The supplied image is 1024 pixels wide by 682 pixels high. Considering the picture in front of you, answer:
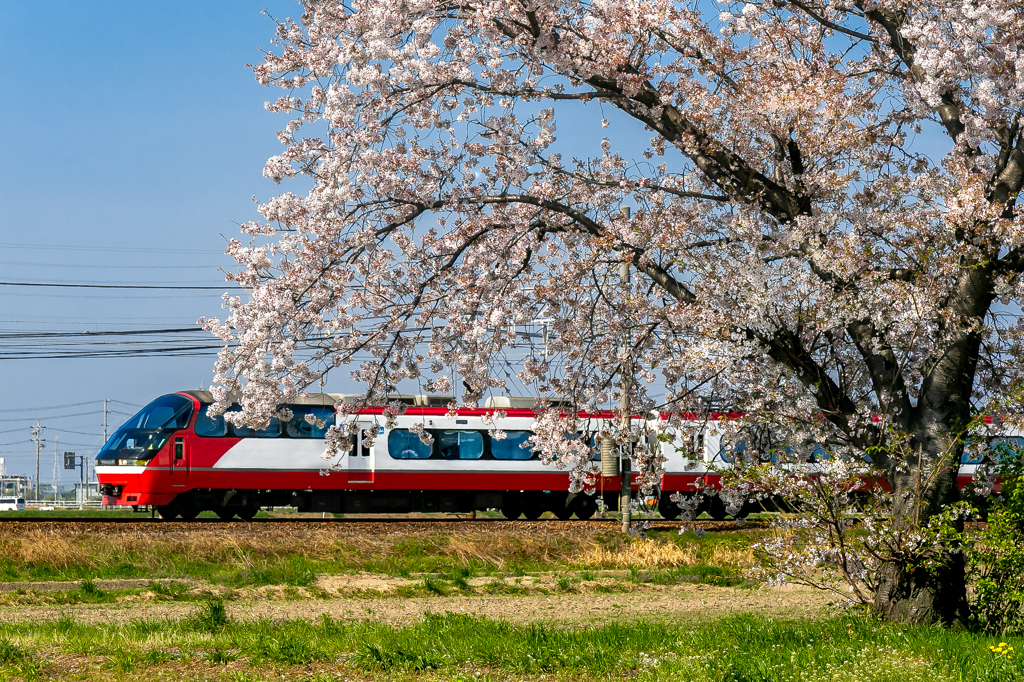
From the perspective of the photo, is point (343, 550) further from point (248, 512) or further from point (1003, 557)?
point (1003, 557)

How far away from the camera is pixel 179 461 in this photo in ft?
85.0

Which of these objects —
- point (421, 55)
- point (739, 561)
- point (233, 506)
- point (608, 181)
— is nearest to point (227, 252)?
point (421, 55)

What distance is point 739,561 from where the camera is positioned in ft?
58.2

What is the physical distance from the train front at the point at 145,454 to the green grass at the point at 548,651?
16.2 meters

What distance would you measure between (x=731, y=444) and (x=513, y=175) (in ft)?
12.4

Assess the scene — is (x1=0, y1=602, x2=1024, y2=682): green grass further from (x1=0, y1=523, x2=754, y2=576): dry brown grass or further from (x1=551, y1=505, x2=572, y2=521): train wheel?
(x1=551, y1=505, x2=572, y2=521): train wheel

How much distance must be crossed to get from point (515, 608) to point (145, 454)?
15923mm

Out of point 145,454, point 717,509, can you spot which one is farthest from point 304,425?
point 717,509

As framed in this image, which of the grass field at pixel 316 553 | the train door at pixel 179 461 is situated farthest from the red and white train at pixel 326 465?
the grass field at pixel 316 553

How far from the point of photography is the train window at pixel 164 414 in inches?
1025

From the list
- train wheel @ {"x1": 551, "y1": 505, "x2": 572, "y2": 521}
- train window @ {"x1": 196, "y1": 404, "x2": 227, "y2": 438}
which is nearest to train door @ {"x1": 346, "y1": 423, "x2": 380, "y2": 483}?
train window @ {"x1": 196, "y1": 404, "x2": 227, "y2": 438}

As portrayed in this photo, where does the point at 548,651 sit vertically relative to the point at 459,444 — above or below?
below

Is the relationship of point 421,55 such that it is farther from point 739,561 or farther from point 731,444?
point 739,561

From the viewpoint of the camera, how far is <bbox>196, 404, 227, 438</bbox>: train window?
85.8 ft
